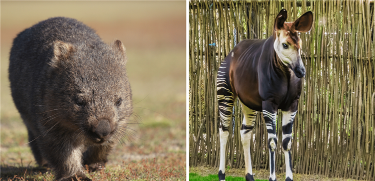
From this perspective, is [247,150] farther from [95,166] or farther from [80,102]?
[95,166]

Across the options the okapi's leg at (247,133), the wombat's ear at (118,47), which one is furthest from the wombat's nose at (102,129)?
the okapi's leg at (247,133)

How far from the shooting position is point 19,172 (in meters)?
5.54

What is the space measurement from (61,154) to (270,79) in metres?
2.69

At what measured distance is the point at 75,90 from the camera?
4.23 metres

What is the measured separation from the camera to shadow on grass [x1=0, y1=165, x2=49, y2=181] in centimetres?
530

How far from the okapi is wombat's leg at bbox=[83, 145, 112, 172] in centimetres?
180

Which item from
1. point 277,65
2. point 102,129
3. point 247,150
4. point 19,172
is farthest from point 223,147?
point 19,172

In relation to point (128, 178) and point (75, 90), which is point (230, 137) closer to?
point (128, 178)

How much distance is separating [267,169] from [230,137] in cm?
75

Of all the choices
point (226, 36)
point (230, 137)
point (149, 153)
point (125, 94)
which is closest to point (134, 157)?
point (149, 153)

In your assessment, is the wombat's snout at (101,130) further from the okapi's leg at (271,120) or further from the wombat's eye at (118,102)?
the okapi's leg at (271,120)

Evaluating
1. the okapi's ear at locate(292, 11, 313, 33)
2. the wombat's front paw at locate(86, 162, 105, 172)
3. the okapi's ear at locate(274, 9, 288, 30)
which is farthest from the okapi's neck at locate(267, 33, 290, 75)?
the wombat's front paw at locate(86, 162, 105, 172)

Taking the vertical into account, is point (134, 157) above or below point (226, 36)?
below

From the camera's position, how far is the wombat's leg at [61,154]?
4.62m
